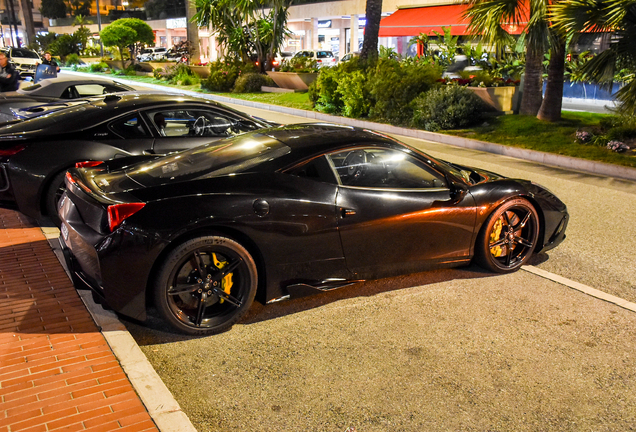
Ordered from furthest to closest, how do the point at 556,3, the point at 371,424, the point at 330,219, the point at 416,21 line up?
1. the point at 416,21
2. the point at 556,3
3. the point at 330,219
4. the point at 371,424

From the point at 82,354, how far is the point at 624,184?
9.27 metres

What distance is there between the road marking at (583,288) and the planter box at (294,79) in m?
21.7

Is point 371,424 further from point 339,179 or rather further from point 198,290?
point 339,179

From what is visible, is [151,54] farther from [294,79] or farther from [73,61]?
[294,79]

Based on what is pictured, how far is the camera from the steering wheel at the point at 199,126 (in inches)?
310

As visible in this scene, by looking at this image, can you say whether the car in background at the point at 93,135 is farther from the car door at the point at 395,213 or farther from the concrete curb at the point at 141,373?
the car door at the point at 395,213

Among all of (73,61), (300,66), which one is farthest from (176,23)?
(300,66)

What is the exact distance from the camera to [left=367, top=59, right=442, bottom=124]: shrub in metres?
17.3

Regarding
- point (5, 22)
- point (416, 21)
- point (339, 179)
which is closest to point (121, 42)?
point (416, 21)

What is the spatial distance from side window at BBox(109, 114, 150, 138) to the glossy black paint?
2079mm

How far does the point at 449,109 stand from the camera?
15.6 meters

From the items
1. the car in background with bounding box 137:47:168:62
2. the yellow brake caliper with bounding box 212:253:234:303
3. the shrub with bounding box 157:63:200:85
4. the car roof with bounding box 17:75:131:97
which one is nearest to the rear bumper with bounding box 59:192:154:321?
the yellow brake caliper with bounding box 212:253:234:303

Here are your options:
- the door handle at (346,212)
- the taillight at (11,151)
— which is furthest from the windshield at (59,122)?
the door handle at (346,212)

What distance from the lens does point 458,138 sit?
14516 mm
